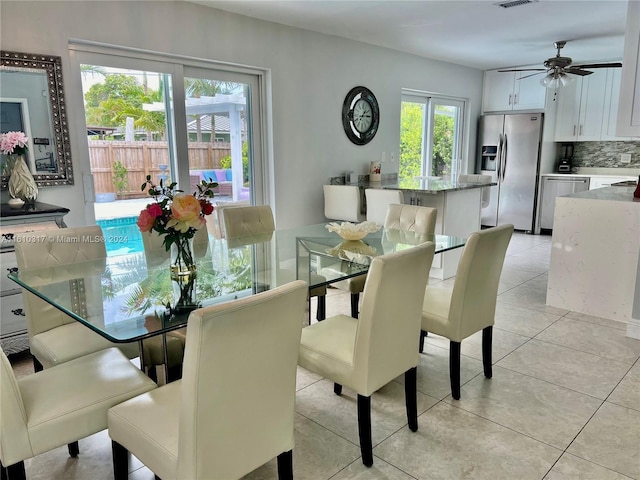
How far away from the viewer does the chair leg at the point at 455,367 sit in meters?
2.44

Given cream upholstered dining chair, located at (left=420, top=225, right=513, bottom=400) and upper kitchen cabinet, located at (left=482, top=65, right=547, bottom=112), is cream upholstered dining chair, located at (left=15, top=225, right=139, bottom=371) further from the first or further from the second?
upper kitchen cabinet, located at (left=482, top=65, right=547, bottom=112)

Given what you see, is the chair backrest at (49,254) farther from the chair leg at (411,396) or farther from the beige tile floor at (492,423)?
the chair leg at (411,396)

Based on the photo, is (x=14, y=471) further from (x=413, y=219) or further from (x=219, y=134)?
(x=219, y=134)

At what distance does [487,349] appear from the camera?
266 centimetres

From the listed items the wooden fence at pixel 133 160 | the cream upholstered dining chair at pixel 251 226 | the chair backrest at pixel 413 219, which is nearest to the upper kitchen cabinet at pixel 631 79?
the chair backrest at pixel 413 219

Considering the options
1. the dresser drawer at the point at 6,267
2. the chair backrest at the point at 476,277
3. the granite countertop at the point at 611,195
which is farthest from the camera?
the granite countertop at the point at 611,195

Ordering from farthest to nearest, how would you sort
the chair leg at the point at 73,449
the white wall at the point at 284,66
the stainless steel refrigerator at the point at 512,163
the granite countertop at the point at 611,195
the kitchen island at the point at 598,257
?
the stainless steel refrigerator at the point at 512,163
the granite countertop at the point at 611,195
the kitchen island at the point at 598,257
the white wall at the point at 284,66
the chair leg at the point at 73,449

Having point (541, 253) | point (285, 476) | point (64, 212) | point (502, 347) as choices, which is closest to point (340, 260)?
point (285, 476)

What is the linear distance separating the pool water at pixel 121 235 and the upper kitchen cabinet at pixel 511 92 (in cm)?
580

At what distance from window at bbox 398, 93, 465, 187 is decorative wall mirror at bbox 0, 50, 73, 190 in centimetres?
405

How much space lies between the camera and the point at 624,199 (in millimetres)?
3523

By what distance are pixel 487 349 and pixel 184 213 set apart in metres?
1.84

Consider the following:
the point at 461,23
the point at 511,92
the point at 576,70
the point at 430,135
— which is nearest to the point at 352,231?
the point at 461,23

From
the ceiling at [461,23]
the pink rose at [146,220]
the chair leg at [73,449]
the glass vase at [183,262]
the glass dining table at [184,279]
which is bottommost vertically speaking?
the chair leg at [73,449]
